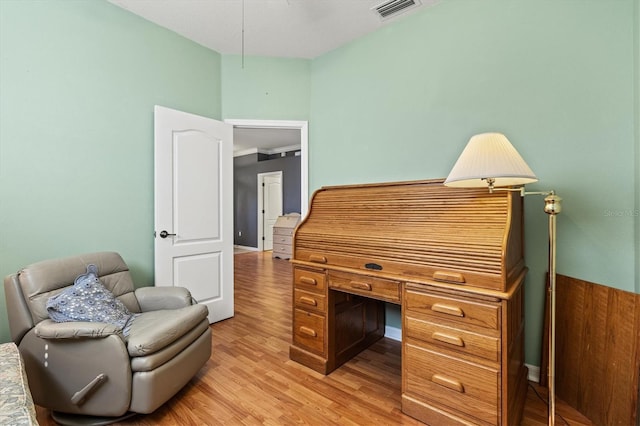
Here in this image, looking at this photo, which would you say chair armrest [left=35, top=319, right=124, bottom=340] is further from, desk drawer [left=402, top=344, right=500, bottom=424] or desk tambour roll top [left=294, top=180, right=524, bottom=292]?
desk drawer [left=402, top=344, right=500, bottom=424]

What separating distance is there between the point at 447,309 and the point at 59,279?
7.56 feet

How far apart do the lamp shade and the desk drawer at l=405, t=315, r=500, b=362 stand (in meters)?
0.77

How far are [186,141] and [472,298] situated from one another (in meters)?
2.62

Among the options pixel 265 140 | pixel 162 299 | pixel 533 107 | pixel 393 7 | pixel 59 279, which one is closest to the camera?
pixel 59 279

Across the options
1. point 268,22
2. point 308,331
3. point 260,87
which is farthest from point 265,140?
point 308,331

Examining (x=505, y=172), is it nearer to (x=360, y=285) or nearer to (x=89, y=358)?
(x=360, y=285)

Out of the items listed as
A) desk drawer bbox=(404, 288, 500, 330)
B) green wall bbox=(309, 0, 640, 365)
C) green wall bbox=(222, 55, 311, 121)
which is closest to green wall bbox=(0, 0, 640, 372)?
green wall bbox=(309, 0, 640, 365)

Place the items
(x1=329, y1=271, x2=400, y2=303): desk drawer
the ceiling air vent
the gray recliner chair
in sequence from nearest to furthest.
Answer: the gray recliner chair
(x1=329, y1=271, x2=400, y2=303): desk drawer
the ceiling air vent

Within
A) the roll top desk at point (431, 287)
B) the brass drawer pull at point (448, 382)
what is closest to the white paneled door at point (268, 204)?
the roll top desk at point (431, 287)

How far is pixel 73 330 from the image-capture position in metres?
1.49

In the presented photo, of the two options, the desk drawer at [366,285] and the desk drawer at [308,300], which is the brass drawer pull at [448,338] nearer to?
the desk drawer at [366,285]

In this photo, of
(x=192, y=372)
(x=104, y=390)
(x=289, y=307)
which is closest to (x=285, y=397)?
(x=192, y=372)

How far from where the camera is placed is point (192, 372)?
1858mm

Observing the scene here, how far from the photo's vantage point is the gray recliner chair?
59.7 inches
